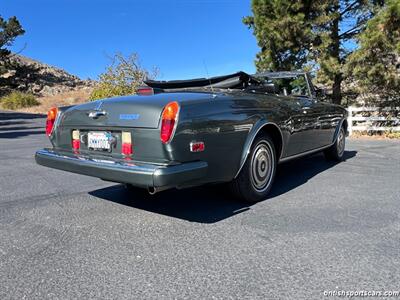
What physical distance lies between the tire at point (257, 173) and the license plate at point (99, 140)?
1.31 meters

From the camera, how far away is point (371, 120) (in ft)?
39.8

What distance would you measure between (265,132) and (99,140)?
1770mm

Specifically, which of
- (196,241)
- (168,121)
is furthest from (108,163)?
(196,241)

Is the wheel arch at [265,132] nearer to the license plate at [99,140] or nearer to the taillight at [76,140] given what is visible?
the license plate at [99,140]

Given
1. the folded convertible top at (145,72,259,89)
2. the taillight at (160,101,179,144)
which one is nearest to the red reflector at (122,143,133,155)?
the taillight at (160,101,179,144)

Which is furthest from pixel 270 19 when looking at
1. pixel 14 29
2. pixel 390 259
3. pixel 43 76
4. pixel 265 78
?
pixel 43 76

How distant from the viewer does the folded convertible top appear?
4691 mm

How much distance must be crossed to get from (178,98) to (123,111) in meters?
0.53

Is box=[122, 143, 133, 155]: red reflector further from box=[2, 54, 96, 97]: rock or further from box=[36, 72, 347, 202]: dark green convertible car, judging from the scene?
box=[2, 54, 96, 97]: rock

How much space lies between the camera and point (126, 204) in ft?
13.7

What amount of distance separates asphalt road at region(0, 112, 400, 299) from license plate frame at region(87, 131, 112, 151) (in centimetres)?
66

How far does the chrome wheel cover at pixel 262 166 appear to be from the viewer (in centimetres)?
411

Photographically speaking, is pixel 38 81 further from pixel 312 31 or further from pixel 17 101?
pixel 312 31

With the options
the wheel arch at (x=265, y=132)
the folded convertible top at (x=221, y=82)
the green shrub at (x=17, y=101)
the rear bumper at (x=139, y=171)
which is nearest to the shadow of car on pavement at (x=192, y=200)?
the wheel arch at (x=265, y=132)
